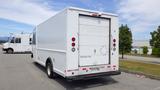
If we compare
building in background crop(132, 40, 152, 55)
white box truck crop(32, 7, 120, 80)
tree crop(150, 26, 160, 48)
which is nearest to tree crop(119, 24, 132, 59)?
tree crop(150, 26, 160, 48)

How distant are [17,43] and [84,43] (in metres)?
21.5

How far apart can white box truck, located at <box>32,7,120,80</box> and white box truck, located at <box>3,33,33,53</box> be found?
19.2m

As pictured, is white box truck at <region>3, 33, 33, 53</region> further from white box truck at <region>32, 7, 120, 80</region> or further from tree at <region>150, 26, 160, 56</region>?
tree at <region>150, 26, 160, 56</region>

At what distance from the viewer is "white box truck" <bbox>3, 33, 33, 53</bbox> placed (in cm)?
2573

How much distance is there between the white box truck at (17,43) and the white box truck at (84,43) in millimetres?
19243

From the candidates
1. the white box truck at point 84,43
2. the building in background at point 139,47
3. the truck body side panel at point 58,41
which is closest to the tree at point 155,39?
the building in background at point 139,47

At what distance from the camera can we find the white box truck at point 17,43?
2573 cm

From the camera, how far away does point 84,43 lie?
686 cm

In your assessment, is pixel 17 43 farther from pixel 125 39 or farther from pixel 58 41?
pixel 58 41


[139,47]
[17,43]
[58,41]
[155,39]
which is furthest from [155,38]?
[139,47]

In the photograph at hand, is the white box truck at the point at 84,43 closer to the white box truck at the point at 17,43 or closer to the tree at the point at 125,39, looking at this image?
the tree at the point at 125,39

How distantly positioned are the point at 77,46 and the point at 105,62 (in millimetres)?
1597

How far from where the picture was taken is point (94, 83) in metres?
Answer: 7.44

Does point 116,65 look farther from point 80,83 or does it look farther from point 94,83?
point 80,83
